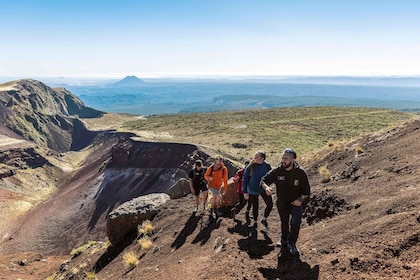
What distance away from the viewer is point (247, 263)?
7625mm

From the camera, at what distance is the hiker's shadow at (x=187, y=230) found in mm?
11296

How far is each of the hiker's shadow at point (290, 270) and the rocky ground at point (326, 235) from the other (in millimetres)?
20

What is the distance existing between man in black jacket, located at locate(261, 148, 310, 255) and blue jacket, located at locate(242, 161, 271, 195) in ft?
5.70

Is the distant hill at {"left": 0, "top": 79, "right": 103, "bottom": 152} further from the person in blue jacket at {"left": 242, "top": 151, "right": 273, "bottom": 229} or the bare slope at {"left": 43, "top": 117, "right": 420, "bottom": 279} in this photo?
the person in blue jacket at {"left": 242, "top": 151, "right": 273, "bottom": 229}

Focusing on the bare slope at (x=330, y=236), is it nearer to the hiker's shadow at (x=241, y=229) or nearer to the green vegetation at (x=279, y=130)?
the hiker's shadow at (x=241, y=229)

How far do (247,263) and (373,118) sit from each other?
63.4 m

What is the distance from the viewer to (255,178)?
30.9 ft

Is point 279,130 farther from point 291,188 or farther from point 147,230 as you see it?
point 291,188

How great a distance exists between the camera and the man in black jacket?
276 inches

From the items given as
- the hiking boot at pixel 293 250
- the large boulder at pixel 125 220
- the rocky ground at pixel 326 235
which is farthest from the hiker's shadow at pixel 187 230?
the hiking boot at pixel 293 250

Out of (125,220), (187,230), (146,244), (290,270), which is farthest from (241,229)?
(125,220)

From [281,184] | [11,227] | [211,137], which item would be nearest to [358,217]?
[281,184]

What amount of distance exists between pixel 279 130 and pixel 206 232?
49519mm

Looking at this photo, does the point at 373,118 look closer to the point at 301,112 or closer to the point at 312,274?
the point at 301,112
